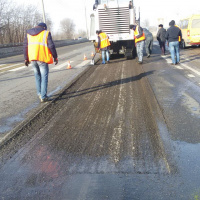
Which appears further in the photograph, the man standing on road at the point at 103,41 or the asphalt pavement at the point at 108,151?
the man standing on road at the point at 103,41

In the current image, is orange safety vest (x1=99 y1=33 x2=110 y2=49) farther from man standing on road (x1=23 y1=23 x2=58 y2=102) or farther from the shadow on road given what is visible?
man standing on road (x1=23 y1=23 x2=58 y2=102)

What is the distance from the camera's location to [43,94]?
563 cm

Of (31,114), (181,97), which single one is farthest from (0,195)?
(181,97)

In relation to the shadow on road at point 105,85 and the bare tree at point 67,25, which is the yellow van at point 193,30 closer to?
the shadow on road at point 105,85

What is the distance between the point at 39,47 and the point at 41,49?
62mm

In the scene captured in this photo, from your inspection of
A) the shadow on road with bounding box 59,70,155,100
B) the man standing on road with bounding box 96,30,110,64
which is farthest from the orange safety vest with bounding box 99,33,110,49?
the shadow on road with bounding box 59,70,155,100

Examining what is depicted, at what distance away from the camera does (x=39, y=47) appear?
17.6 feet

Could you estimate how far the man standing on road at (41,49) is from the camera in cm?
530

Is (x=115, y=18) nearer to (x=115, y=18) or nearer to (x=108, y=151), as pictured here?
(x=115, y=18)

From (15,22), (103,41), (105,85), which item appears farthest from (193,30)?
(15,22)

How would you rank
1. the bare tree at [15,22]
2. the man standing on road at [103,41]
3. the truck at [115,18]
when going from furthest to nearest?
the bare tree at [15,22], the truck at [115,18], the man standing on road at [103,41]

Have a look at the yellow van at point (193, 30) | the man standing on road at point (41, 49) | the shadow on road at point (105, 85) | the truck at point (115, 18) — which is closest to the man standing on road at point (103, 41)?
the truck at point (115, 18)

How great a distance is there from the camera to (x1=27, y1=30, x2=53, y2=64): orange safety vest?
5.30m

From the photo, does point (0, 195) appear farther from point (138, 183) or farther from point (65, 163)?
point (138, 183)
